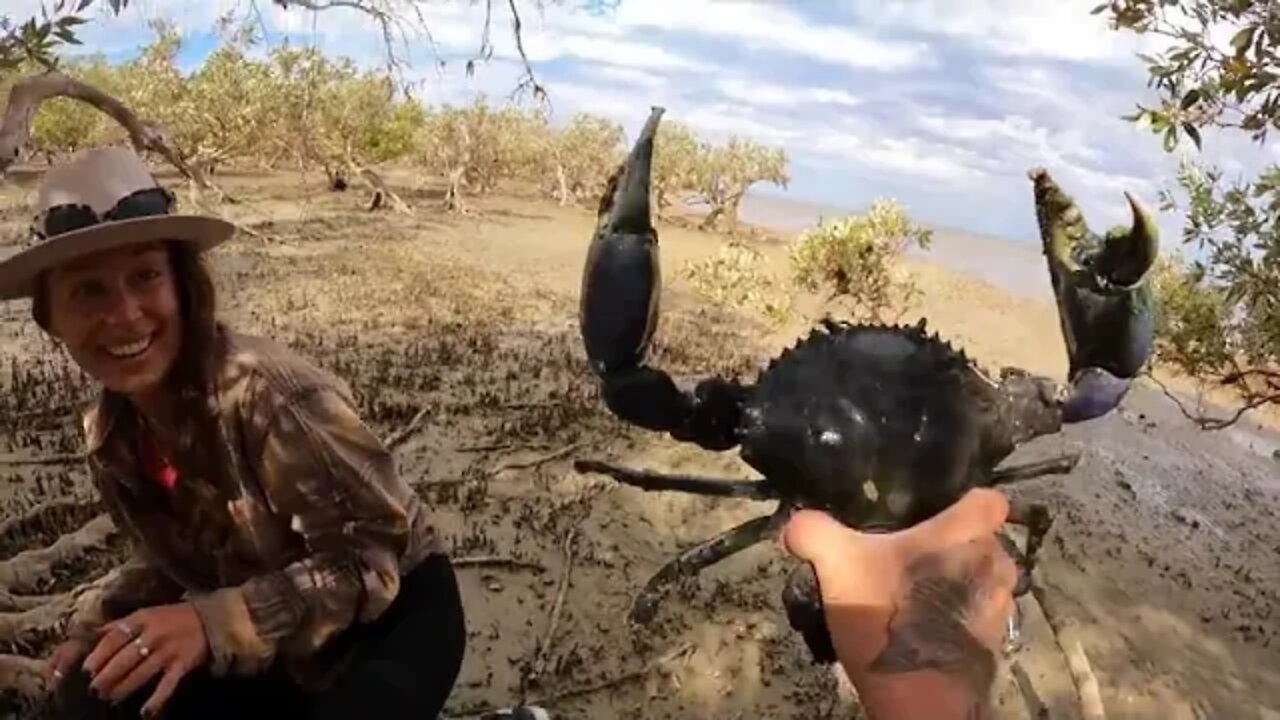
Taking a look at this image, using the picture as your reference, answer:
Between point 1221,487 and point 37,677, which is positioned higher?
point 37,677

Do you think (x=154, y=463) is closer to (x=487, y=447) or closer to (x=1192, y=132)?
(x=1192, y=132)

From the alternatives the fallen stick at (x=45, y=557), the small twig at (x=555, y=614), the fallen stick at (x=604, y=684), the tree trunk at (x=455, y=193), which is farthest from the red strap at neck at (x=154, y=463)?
the tree trunk at (x=455, y=193)

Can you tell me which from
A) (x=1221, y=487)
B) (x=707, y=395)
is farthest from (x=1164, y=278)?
(x=707, y=395)

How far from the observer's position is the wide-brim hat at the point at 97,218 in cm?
206

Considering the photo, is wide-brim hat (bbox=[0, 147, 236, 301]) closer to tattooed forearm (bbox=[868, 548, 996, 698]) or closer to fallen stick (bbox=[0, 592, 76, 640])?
tattooed forearm (bbox=[868, 548, 996, 698])

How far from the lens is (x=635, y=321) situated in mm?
1910

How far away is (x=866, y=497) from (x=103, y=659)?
4.26 ft

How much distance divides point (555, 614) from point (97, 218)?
10.7 feet

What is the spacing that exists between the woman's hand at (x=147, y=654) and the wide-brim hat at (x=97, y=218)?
622 millimetres

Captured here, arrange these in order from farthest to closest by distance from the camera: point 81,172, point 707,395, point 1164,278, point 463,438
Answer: point 463,438
point 1164,278
point 81,172
point 707,395

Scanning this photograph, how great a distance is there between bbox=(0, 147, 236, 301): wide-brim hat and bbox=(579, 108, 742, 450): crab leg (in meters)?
0.76

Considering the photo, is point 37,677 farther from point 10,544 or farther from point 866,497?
point 866,497

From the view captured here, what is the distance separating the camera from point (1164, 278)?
675cm

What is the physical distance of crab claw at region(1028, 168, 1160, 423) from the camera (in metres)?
1.87
